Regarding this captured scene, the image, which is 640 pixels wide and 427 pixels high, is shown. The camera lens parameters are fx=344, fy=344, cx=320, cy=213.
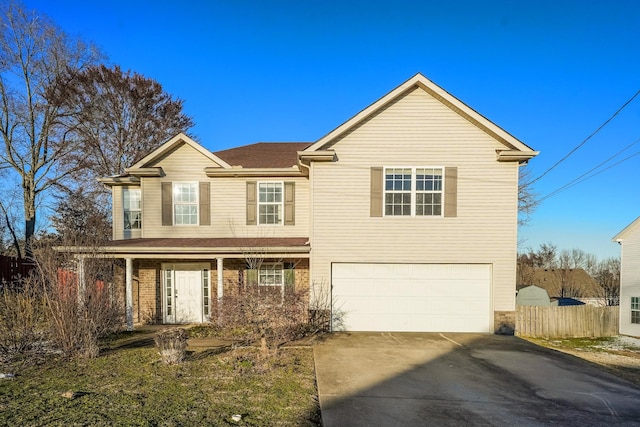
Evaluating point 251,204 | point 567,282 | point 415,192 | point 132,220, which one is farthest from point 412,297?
point 567,282

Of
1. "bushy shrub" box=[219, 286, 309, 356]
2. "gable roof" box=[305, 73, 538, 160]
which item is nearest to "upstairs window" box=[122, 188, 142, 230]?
"bushy shrub" box=[219, 286, 309, 356]

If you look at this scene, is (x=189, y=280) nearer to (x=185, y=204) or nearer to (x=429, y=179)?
(x=185, y=204)

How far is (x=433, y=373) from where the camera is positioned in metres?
6.97

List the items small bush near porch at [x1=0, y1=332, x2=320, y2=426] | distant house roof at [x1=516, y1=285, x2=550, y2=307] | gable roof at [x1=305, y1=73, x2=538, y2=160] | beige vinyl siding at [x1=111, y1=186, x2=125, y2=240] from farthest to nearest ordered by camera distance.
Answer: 1. distant house roof at [x1=516, y1=285, x2=550, y2=307]
2. beige vinyl siding at [x1=111, y1=186, x2=125, y2=240]
3. gable roof at [x1=305, y1=73, x2=538, y2=160]
4. small bush near porch at [x1=0, y1=332, x2=320, y2=426]

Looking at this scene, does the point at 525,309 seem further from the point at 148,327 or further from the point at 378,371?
the point at 148,327

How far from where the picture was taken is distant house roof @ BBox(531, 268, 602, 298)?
3628 centimetres

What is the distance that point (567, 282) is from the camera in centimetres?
3725

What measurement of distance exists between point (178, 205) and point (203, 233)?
52.5 inches

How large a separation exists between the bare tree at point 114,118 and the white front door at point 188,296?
1307cm

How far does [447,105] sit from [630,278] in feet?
58.8

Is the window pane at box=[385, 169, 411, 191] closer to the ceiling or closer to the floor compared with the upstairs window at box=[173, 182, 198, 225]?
closer to the ceiling

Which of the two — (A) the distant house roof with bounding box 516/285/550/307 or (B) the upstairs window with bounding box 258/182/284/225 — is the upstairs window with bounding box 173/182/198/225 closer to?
(B) the upstairs window with bounding box 258/182/284/225

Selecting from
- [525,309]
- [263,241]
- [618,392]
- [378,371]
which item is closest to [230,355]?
[378,371]

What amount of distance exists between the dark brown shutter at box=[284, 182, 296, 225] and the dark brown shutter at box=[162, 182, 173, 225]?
3977 mm
